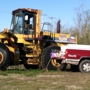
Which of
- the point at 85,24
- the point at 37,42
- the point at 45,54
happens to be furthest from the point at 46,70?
the point at 85,24

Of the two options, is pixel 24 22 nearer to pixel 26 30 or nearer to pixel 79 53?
pixel 26 30

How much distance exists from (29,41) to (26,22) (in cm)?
105

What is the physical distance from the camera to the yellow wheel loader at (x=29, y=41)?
16.4 meters

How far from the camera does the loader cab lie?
56.4 feet

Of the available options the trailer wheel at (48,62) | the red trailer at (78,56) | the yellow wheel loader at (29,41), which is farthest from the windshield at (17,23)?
the red trailer at (78,56)

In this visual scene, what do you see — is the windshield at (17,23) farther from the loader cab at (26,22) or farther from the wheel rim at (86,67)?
the wheel rim at (86,67)

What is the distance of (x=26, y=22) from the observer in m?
17.3

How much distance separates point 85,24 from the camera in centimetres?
4097

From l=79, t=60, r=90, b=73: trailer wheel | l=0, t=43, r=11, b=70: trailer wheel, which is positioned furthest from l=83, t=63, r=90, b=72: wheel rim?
l=0, t=43, r=11, b=70: trailer wheel

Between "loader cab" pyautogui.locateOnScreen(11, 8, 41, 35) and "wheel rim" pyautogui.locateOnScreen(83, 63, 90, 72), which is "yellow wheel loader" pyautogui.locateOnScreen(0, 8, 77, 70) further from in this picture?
"wheel rim" pyautogui.locateOnScreen(83, 63, 90, 72)

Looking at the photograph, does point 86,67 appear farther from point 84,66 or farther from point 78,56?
point 78,56

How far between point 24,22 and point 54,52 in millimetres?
2435

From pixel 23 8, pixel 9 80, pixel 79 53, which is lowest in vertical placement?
pixel 9 80

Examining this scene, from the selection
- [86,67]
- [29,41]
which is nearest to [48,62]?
[29,41]
